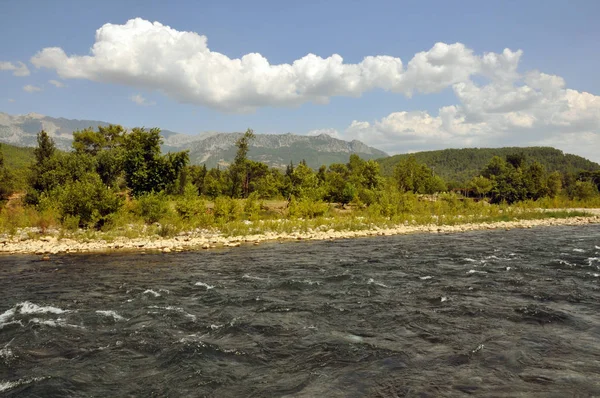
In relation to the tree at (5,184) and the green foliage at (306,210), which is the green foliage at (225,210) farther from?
the tree at (5,184)

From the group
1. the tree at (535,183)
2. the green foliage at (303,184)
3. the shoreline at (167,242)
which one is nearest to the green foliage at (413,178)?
the tree at (535,183)

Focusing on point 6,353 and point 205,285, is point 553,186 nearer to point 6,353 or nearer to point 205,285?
point 205,285

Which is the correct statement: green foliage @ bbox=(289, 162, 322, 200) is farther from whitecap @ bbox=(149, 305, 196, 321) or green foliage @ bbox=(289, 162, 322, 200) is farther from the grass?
whitecap @ bbox=(149, 305, 196, 321)

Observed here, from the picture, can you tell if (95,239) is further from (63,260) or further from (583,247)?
(583,247)

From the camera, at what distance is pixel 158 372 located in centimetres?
858

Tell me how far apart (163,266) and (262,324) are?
11056mm

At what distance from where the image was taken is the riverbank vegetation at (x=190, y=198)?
3169cm

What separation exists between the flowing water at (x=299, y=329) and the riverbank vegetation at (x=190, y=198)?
10.9m

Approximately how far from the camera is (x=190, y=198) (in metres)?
36.4

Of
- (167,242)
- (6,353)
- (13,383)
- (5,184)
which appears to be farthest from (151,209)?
(5,184)

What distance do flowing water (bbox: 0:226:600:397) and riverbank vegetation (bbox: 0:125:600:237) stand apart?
1086cm

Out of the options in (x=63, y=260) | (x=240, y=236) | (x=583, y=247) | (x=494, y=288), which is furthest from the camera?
(x=240, y=236)

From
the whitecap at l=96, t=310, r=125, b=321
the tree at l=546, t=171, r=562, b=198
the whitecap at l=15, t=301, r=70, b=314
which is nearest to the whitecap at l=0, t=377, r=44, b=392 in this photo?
the whitecap at l=96, t=310, r=125, b=321

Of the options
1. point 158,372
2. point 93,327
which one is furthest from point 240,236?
point 158,372
